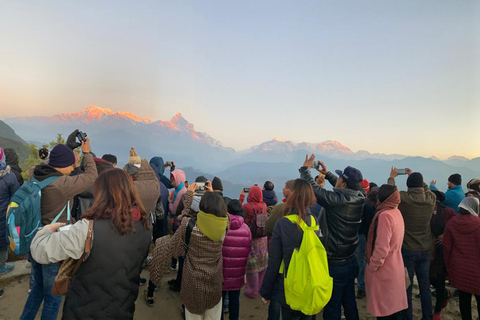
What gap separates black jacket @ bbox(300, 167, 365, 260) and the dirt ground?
6.41 ft

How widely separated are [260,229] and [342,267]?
4.77ft

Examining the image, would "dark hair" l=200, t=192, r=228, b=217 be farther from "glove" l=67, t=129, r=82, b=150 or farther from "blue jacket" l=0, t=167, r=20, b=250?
"blue jacket" l=0, t=167, r=20, b=250

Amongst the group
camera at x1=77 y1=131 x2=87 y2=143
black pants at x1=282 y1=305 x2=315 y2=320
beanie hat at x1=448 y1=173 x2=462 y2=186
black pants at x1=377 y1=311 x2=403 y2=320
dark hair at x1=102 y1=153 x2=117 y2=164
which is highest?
camera at x1=77 y1=131 x2=87 y2=143

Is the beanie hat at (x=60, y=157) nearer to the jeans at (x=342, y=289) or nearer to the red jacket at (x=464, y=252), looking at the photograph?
the jeans at (x=342, y=289)

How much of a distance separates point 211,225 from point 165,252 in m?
0.67

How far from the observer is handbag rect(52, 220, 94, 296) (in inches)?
71.0

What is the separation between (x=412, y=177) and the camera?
12.6 ft

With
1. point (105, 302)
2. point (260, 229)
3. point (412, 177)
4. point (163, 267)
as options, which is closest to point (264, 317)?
point (260, 229)

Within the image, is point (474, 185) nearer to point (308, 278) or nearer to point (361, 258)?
point (361, 258)

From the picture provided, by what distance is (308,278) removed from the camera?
2510mm

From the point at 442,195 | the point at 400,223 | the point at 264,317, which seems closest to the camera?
the point at 400,223

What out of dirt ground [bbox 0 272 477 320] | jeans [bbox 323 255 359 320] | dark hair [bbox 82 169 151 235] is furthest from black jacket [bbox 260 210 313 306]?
dirt ground [bbox 0 272 477 320]

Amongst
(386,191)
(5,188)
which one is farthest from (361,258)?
(5,188)

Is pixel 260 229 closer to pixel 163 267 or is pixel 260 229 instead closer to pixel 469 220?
pixel 163 267
